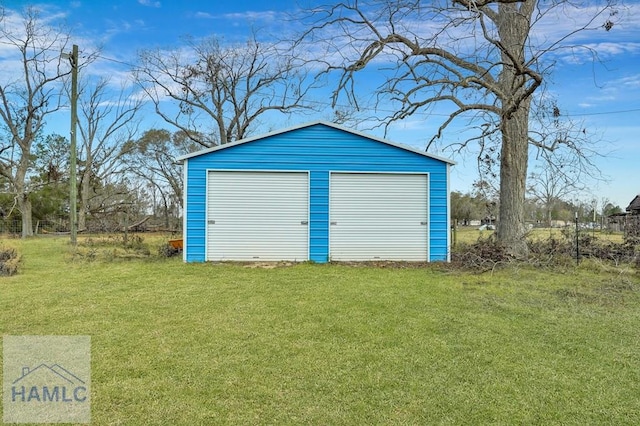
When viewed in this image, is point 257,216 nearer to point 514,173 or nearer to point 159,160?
point 514,173

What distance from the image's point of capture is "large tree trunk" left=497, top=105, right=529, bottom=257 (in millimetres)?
10141

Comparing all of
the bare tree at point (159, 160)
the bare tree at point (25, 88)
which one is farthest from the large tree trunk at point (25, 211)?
the bare tree at point (159, 160)

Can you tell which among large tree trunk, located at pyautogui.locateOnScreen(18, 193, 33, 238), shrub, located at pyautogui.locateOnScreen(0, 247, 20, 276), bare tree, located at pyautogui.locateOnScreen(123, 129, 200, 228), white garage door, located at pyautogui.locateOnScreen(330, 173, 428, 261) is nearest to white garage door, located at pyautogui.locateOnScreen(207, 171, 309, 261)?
white garage door, located at pyautogui.locateOnScreen(330, 173, 428, 261)

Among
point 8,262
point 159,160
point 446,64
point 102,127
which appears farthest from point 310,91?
point 8,262

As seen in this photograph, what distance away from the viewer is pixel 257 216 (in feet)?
31.8

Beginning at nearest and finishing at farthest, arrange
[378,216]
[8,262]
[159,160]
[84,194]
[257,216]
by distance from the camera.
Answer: [8,262] < [257,216] < [378,216] < [84,194] < [159,160]

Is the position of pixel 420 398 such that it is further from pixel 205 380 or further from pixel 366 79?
pixel 366 79

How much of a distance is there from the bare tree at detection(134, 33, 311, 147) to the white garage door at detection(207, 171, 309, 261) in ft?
40.9

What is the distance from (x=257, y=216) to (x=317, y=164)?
1.87 metres

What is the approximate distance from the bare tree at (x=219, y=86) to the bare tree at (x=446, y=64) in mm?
10983

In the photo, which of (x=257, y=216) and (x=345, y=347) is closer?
(x=345, y=347)

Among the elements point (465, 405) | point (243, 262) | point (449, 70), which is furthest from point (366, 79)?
point (465, 405)

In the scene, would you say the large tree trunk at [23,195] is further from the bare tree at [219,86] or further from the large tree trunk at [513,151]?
the large tree trunk at [513,151]

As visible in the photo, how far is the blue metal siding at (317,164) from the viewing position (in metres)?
9.56
